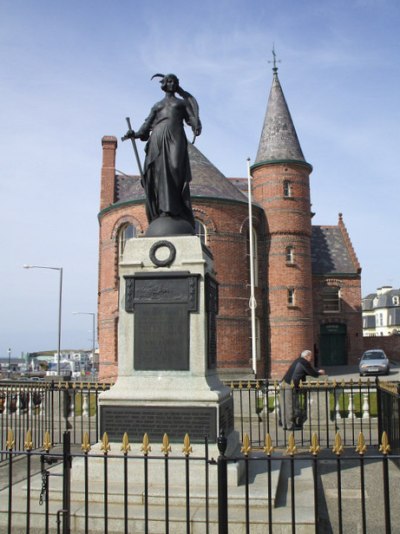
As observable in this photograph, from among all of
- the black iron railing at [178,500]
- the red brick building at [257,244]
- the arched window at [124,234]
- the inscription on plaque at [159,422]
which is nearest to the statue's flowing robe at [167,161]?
the inscription on plaque at [159,422]

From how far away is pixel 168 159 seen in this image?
769cm

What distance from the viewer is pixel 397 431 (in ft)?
28.0

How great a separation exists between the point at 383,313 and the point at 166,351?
289 ft

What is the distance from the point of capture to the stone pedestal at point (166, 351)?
6.76 metres

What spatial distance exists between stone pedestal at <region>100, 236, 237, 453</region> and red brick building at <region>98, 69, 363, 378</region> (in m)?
22.3

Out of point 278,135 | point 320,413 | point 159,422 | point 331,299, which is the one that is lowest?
point 320,413

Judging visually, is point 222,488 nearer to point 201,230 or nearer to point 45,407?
point 45,407

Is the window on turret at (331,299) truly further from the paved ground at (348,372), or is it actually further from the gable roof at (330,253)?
the paved ground at (348,372)

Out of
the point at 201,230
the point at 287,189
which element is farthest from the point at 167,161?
the point at 287,189

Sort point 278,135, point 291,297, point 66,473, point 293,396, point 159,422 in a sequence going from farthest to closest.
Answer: point 278,135 < point 291,297 < point 293,396 < point 159,422 < point 66,473

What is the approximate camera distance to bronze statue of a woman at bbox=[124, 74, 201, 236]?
7.66 metres

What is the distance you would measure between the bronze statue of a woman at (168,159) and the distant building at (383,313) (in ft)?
272

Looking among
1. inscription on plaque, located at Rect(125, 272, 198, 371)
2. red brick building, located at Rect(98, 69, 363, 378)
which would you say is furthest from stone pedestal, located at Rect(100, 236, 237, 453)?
red brick building, located at Rect(98, 69, 363, 378)

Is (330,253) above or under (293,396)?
above
